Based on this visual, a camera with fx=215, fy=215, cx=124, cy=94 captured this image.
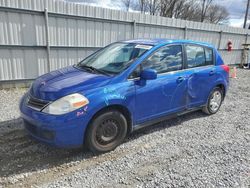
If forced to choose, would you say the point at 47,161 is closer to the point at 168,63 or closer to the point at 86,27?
the point at 168,63

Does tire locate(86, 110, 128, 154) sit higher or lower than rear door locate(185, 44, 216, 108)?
lower

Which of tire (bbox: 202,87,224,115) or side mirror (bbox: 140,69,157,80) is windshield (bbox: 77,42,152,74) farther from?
tire (bbox: 202,87,224,115)

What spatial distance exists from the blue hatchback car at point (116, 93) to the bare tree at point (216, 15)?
41119 mm

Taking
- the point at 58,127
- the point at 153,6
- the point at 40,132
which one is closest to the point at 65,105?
the point at 58,127

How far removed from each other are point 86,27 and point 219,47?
A: 8588mm

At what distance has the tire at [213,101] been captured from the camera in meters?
4.82

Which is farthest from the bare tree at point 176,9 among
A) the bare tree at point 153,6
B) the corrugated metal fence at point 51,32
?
the corrugated metal fence at point 51,32

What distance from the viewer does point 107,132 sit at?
3.20 metres

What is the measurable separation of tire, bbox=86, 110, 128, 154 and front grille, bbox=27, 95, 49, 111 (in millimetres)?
672

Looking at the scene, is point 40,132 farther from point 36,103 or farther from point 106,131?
point 106,131

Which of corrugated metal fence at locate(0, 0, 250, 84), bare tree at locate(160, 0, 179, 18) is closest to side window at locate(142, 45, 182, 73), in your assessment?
corrugated metal fence at locate(0, 0, 250, 84)

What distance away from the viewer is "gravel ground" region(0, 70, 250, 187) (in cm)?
268

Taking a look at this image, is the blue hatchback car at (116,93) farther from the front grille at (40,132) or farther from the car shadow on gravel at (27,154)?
the car shadow on gravel at (27,154)

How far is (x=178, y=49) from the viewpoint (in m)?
3.98
